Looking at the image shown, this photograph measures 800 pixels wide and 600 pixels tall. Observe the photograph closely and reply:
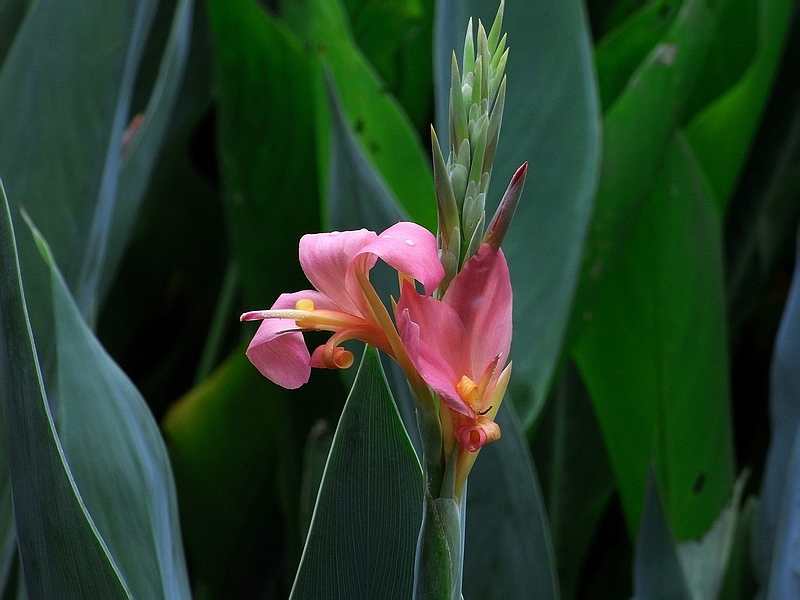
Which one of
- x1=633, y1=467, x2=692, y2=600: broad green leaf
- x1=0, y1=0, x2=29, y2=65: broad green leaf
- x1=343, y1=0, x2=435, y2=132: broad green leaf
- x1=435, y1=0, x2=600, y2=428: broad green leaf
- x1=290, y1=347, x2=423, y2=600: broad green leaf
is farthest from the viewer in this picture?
x1=343, y1=0, x2=435, y2=132: broad green leaf

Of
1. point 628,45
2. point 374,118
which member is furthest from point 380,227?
point 628,45

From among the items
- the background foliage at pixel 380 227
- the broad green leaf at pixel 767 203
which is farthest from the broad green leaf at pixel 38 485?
the broad green leaf at pixel 767 203

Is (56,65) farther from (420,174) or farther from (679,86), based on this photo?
(679,86)

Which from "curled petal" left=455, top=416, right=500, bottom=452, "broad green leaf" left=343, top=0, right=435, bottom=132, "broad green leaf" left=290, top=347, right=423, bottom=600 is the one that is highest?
"broad green leaf" left=343, top=0, right=435, bottom=132

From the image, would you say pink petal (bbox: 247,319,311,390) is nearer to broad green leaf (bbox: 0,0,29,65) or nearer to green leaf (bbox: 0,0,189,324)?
green leaf (bbox: 0,0,189,324)

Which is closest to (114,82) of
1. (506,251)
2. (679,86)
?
(506,251)

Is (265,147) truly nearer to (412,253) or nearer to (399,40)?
(399,40)

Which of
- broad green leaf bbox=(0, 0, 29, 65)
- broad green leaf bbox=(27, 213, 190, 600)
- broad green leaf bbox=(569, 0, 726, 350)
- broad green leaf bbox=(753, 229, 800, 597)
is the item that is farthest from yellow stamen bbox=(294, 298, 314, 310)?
broad green leaf bbox=(0, 0, 29, 65)
